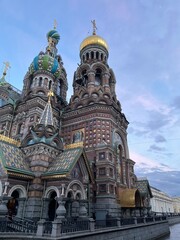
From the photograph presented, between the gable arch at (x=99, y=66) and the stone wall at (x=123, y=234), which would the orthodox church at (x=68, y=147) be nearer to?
the gable arch at (x=99, y=66)

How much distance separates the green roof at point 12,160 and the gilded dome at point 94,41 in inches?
955

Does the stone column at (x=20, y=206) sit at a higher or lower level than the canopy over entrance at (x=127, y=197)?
lower

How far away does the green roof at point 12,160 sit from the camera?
1367cm

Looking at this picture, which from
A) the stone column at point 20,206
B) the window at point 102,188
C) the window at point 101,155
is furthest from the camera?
the window at point 101,155

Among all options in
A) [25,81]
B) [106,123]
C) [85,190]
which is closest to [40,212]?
[85,190]

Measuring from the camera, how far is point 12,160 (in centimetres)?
1475

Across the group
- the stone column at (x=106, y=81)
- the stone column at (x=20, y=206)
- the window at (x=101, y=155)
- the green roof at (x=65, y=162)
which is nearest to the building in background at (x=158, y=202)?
the stone column at (x=106, y=81)

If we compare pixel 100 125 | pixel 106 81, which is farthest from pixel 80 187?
pixel 106 81

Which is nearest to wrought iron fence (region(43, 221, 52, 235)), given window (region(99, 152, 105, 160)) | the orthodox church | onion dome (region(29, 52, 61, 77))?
the orthodox church

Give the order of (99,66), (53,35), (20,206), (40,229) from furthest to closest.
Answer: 1. (53,35)
2. (99,66)
3. (20,206)
4. (40,229)

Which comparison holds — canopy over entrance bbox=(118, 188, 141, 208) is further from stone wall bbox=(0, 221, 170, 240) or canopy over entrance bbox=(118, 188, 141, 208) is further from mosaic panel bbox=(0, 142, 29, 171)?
mosaic panel bbox=(0, 142, 29, 171)

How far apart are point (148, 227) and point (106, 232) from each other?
9.21 metres

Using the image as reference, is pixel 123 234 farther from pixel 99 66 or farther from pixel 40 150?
pixel 99 66

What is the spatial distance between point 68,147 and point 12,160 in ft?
18.0
